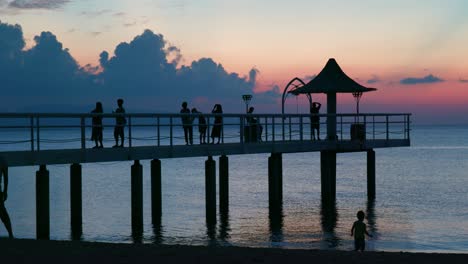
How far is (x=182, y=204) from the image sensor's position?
36812mm

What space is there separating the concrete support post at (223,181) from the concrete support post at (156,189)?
2641 millimetres

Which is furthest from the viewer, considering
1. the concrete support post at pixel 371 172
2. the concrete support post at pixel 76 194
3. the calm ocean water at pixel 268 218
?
the concrete support post at pixel 371 172

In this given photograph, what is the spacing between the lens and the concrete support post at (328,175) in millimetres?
32219

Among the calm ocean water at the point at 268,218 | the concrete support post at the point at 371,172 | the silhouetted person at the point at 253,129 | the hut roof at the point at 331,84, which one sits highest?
the hut roof at the point at 331,84

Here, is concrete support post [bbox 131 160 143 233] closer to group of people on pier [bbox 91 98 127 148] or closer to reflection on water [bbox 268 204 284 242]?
Result: group of people on pier [bbox 91 98 127 148]

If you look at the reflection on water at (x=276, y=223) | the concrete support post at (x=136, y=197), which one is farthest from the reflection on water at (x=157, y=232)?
the reflection on water at (x=276, y=223)

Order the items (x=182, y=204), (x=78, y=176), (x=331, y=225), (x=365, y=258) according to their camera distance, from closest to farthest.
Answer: (x=365, y=258) < (x=78, y=176) < (x=331, y=225) < (x=182, y=204)

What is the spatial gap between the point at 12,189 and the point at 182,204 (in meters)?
14.4

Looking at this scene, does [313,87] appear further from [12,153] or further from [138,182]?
[12,153]

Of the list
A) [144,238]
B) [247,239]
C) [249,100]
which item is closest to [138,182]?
[144,238]

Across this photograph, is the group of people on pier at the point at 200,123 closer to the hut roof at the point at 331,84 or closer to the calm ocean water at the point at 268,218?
the calm ocean water at the point at 268,218

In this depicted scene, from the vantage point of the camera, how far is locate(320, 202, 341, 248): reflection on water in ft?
76.1

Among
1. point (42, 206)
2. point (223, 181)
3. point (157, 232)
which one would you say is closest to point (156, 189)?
point (157, 232)

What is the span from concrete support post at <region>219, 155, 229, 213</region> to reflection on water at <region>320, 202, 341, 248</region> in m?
3.80
